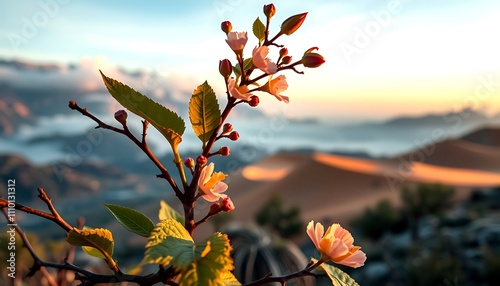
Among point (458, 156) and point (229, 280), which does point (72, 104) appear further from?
point (458, 156)

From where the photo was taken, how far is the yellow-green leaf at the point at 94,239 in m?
0.32

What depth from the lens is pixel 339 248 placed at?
335mm

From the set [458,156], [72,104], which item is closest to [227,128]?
[72,104]

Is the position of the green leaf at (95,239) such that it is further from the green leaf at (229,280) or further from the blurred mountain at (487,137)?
the blurred mountain at (487,137)

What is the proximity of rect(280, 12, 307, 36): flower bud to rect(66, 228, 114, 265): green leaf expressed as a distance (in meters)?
0.19

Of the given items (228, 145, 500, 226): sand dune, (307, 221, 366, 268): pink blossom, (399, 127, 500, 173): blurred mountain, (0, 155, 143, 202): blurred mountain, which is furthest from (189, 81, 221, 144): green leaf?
(0, 155, 143, 202): blurred mountain

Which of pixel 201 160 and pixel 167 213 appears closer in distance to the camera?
pixel 201 160

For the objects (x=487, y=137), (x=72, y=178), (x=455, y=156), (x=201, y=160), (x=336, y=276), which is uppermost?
(x=72, y=178)

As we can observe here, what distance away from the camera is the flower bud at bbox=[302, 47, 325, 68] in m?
0.34

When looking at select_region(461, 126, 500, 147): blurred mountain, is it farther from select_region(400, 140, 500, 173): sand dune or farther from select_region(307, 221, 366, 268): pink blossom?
select_region(307, 221, 366, 268): pink blossom

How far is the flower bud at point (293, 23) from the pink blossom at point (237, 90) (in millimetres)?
55

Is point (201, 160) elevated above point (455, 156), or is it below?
above

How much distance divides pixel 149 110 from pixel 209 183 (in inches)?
2.6

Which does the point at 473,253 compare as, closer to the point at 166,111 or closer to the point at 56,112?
the point at 166,111
